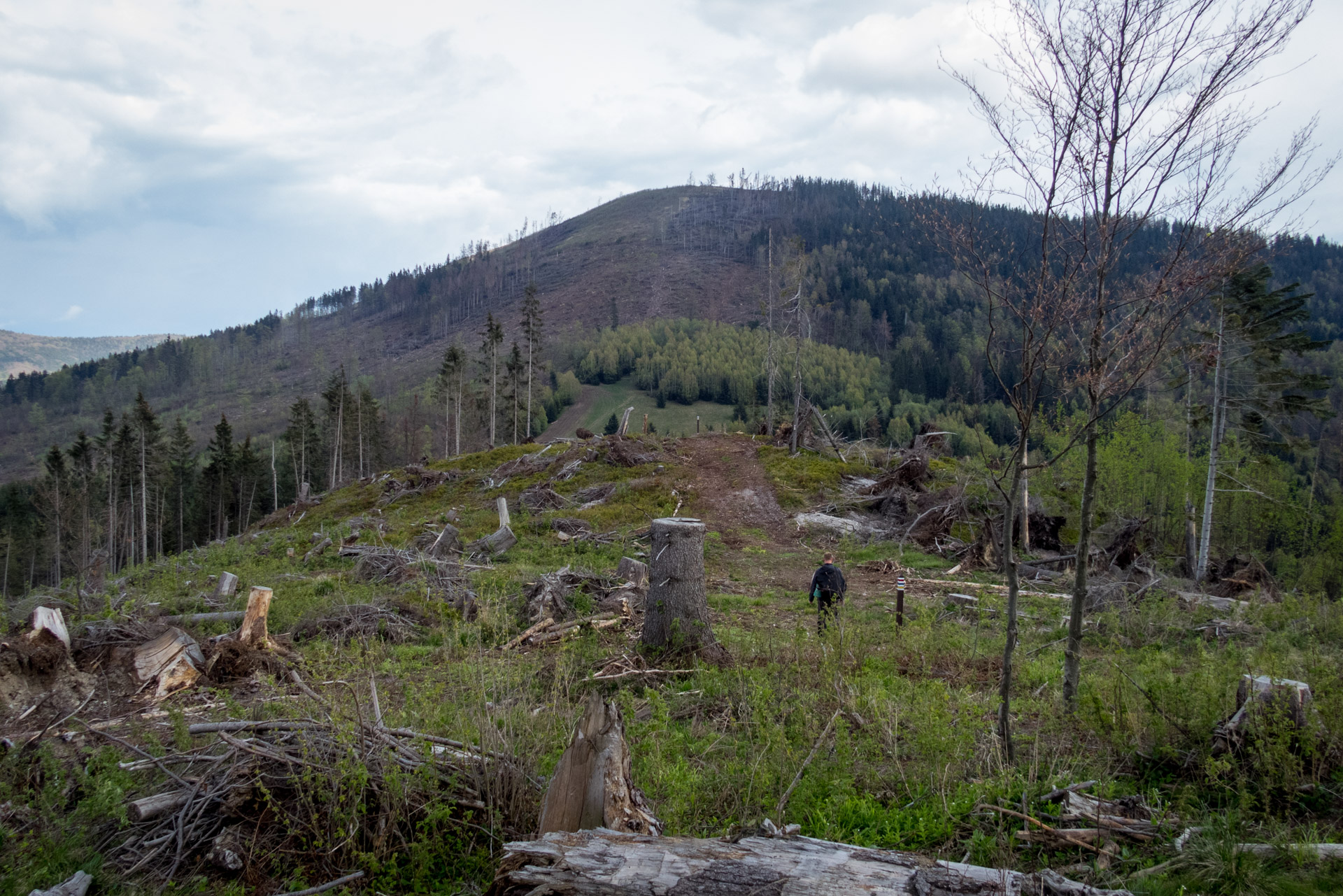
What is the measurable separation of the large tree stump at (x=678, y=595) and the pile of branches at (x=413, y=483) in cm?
1867

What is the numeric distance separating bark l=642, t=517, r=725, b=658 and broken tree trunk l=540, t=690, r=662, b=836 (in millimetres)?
3590

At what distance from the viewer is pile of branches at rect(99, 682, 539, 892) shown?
3311 millimetres

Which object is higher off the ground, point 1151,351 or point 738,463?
point 1151,351

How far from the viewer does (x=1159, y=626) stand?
9609 mm

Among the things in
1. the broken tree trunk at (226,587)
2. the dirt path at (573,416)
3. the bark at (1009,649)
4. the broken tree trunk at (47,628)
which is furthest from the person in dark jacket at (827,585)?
the dirt path at (573,416)

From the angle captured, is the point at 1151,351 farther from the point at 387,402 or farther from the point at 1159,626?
the point at 387,402

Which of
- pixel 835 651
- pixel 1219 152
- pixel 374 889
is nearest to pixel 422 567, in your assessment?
pixel 835 651

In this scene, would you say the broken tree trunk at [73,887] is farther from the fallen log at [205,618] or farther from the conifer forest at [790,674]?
the fallen log at [205,618]

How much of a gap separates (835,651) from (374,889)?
14.7 feet

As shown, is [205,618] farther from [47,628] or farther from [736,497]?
[736,497]

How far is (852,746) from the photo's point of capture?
4777mm

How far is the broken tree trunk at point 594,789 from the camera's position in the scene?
3.14 metres

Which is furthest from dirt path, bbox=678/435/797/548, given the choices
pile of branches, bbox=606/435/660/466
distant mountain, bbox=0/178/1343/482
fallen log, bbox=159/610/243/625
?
distant mountain, bbox=0/178/1343/482

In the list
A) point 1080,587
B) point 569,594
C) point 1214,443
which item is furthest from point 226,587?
point 1214,443
